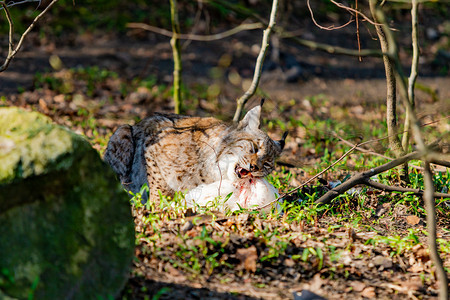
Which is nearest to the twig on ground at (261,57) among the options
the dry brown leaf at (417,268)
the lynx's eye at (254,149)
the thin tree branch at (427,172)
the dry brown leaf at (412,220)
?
the lynx's eye at (254,149)

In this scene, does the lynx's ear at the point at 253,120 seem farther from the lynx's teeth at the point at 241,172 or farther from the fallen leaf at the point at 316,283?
the fallen leaf at the point at 316,283

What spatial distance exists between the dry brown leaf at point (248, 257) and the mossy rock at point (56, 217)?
884mm

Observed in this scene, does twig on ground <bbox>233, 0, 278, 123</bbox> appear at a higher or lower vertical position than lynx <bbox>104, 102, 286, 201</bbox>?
higher

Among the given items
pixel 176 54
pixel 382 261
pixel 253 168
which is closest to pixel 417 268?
pixel 382 261

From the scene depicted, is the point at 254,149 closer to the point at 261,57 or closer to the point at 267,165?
the point at 267,165

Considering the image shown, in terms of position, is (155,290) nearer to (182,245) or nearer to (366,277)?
(182,245)

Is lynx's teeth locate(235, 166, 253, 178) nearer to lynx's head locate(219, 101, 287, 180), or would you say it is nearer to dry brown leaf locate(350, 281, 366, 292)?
lynx's head locate(219, 101, 287, 180)

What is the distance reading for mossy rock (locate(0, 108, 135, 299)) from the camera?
264cm

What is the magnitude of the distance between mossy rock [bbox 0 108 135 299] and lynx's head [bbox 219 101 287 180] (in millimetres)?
1851

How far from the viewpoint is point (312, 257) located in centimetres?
371

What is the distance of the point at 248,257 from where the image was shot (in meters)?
3.57

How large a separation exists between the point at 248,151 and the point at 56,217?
2.42 m

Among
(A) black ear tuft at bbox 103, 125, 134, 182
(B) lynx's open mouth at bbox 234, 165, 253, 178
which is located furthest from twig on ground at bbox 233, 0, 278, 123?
(A) black ear tuft at bbox 103, 125, 134, 182

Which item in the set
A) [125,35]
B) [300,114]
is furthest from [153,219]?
[125,35]
